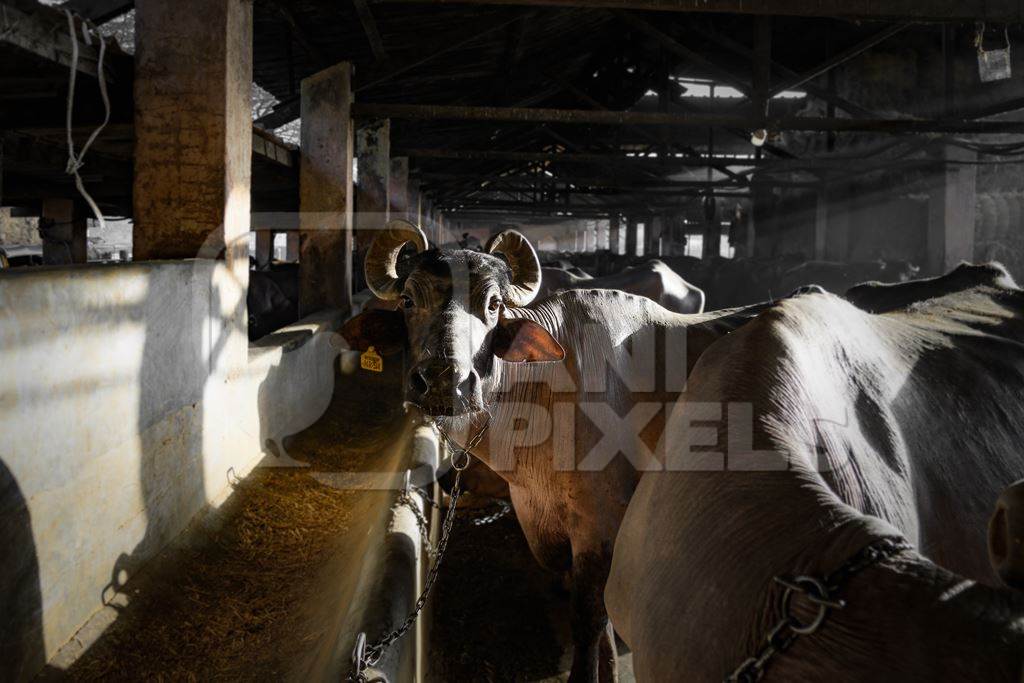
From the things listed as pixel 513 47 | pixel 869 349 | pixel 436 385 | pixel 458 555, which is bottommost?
pixel 458 555

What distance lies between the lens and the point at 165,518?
398cm

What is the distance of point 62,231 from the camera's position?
13578 mm

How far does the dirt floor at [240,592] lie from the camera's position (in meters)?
3.24

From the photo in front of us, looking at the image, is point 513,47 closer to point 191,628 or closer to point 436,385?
point 436,385

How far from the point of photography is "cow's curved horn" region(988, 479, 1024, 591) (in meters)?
1.15

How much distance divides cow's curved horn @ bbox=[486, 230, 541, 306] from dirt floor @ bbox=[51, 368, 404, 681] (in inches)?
82.4

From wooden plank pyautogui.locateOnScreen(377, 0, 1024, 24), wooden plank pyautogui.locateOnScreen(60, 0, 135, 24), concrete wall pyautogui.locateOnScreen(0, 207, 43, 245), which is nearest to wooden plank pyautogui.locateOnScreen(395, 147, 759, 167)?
wooden plank pyautogui.locateOnScreen(377, 0, 1024, 24)

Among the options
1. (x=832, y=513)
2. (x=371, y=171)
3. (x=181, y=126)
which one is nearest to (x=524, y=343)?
(x=832, y=513)

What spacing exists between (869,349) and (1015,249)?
13.5 meters

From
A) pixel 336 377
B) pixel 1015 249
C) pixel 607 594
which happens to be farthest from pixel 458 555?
pixel 1015 249

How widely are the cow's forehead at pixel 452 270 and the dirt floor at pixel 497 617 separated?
6.86 ft

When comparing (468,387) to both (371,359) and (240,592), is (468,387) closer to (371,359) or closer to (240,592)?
(371,359)

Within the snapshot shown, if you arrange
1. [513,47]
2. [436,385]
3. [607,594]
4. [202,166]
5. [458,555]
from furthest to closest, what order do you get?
[513,47] → [458,555] → [202,166] → [436,385] → [607,594]

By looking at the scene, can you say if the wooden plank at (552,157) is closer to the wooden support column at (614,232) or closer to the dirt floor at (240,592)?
the dirt floor at (240,592)
